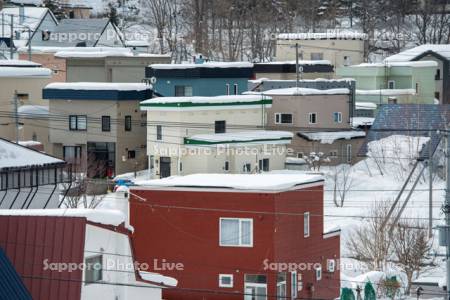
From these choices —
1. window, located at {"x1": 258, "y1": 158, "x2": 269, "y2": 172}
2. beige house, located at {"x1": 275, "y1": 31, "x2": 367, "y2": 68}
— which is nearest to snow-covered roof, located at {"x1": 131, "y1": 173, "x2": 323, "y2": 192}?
window, located at {"x1": 258, "y1": 158, "x2": 269, "y2": 172}

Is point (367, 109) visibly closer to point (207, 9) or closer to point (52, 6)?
point (207, 9)

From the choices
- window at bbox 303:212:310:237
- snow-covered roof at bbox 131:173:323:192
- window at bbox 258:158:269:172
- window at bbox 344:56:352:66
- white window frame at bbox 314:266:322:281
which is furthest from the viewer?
window at bbox 344:56:352:66

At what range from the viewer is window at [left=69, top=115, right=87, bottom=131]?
28.6 m

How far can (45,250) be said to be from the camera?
10.1m

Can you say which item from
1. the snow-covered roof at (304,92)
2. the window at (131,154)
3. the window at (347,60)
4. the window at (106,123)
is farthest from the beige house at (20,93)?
the window at (347,60)

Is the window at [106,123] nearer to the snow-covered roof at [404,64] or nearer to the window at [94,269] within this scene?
the snow-covered roof at [404,64]

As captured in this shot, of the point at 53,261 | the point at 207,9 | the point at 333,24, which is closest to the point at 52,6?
the point at 207,9

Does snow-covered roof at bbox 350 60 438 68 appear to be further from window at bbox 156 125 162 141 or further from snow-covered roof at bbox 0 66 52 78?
window at bbox 156 125 162 141

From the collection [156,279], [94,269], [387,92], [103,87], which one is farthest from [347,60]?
[94,269]

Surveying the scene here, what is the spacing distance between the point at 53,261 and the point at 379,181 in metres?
17.3

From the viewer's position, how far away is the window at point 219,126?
90.4ft

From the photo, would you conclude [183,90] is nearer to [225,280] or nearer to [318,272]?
[318,272]

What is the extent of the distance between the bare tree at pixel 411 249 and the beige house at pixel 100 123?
9.23 metres

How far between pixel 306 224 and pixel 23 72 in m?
15.5
